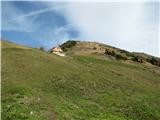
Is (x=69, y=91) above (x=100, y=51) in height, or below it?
below

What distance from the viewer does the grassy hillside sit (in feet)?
124

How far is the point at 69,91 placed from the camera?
4838cm

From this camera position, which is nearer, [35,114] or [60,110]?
[35,114]

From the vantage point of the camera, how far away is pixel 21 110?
35.3 meters

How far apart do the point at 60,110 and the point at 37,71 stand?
1783cm

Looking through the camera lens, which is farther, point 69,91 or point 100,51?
point 100,51

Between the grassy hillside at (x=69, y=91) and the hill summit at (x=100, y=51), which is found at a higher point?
the hill summit at (x=100, y=51)

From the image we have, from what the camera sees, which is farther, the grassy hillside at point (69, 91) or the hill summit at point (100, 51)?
the hill summit at point (100, 51)

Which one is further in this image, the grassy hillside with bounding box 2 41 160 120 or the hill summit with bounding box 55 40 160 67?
the hill summit with bounding box 55 40 160 67

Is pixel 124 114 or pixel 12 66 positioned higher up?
pixel 12 66

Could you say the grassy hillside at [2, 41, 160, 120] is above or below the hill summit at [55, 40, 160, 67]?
below

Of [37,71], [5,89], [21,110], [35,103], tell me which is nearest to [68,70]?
[37,71]

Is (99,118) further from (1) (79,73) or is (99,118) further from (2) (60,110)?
(1) (79,73)

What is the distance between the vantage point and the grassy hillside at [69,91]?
3778 centimetres
